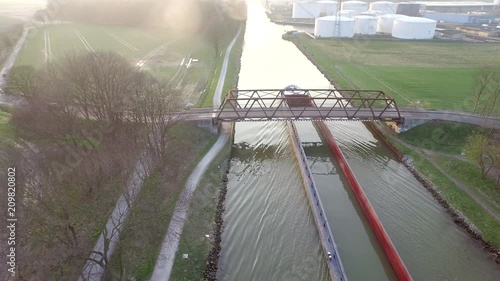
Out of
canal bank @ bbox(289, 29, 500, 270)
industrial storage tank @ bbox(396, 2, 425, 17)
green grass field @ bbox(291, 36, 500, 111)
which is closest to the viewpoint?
canal bank @ bbox(289, 29, 500, 270)

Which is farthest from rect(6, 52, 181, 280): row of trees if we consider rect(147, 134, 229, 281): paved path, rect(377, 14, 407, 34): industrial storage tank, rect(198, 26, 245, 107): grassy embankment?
rect(377, 14, 407, 34): industrial storage tank

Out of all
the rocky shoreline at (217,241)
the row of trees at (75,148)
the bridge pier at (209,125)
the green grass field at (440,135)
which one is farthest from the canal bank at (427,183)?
the row of trees at (75,148)

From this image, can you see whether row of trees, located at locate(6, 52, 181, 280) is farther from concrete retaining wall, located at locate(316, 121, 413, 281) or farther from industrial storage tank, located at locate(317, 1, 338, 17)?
industrial storage tank, located at locate(317, 1, 338, 17)

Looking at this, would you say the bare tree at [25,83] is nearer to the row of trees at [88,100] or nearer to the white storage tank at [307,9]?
the row of trees at [88,100]

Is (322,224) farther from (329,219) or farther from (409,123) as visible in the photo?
(409,123)

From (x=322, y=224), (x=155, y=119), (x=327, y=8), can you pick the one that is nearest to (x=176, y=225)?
(x=322, y=224)

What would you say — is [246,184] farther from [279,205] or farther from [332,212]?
[332,212]
